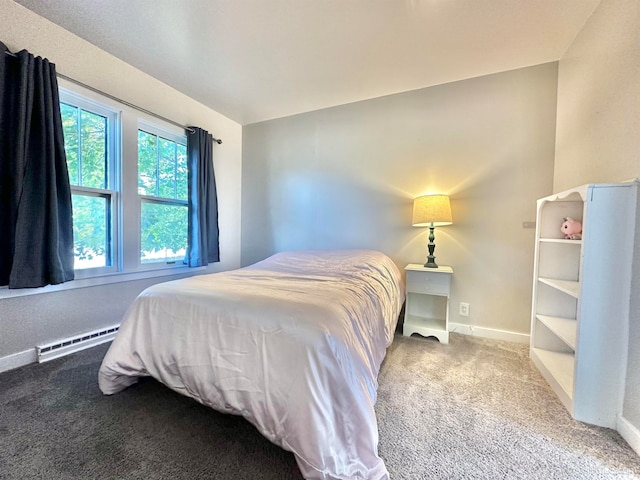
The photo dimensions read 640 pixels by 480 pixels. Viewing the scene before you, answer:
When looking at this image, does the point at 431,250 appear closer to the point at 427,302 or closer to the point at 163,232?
the point at 427,302

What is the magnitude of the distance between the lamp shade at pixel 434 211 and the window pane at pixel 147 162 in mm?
2638

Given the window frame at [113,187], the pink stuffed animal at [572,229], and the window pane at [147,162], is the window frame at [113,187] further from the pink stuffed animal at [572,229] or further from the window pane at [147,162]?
the pink stuffed animal at [572,229]

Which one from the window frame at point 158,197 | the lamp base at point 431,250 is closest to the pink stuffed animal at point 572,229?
the lamp base at point 431,250

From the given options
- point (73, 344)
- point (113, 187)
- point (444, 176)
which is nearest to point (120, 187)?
point (113, 187)

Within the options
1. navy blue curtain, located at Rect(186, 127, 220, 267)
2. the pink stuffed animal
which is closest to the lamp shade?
the pink stuffed animal

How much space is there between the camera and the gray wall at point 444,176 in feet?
7.35

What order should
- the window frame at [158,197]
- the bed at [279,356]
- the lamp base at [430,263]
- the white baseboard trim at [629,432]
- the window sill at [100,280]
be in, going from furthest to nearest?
the window frame at [158,197] → the lamp base at [430,263] → the window sill at [100,280] → the white baseboard trim at [629,432] → the bed at [279,356]

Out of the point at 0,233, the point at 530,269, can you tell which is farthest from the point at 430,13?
the point at 0,233

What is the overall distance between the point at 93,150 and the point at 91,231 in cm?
69

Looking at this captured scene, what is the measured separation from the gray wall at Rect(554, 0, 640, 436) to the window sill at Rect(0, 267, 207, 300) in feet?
11.4

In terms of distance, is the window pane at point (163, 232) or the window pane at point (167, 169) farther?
the window pane at point (167, 169)

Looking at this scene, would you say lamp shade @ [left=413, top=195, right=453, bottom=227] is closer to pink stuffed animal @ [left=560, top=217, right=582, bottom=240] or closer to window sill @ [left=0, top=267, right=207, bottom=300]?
pink stuffed animal @ [left=560, top=217, right=582, bottom=240]

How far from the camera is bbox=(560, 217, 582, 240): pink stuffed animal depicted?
173 cm

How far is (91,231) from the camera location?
85.1 inches
